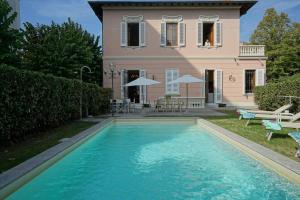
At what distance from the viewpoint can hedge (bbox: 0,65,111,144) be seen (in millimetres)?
7844

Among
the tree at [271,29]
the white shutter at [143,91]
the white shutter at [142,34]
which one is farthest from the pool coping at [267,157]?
the tree at [271,29]

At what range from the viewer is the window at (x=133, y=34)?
24531 millimetres

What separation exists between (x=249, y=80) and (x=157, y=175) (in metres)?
19.8

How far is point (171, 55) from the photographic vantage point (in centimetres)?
2425

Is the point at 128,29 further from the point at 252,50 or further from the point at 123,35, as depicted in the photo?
the point at 252,50

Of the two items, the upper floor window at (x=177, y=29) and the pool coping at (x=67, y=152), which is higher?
the upper floor window at (x=177, y=29)

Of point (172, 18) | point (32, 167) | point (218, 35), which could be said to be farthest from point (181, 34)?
point (32, 167)

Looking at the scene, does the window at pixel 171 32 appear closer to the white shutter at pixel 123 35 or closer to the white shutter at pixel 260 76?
the white shutter at pixel 123 35

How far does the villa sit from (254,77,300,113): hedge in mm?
5462

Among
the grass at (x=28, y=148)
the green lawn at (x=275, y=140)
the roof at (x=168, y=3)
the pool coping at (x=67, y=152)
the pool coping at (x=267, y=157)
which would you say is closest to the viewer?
the pool coping at (x=67, y=152)

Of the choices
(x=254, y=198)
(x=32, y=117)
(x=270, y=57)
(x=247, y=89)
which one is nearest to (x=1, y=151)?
(x=32, y=117)

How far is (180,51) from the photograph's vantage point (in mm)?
24297

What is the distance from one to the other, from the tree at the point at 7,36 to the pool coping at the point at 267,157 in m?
8.73

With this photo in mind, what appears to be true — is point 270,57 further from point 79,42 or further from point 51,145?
point 51,145
